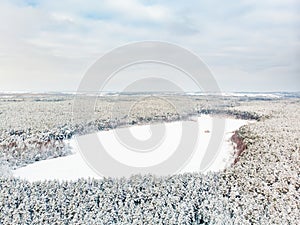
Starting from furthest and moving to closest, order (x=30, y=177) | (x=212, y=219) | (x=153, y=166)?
(x=153, y=166), (x=30, y=177), (x=212, y=219)

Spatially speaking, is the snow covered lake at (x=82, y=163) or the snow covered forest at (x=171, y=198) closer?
the snow covered forest at (x=171, y=198)

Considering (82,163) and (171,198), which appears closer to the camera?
(171,198)

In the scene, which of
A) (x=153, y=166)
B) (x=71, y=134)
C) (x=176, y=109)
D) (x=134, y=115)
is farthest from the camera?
(x=176, y=109)

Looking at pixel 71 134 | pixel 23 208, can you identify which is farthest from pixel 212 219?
pixel 71 134

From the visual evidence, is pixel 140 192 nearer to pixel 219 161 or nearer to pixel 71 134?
pixel 219 161

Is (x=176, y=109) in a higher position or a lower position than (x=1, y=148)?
higher

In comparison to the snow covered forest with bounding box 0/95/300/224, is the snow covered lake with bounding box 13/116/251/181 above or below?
below

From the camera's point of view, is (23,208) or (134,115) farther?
(134,115)

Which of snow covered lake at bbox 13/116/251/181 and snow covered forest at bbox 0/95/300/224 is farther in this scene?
snow covered lake at bbox 13/116/251/181

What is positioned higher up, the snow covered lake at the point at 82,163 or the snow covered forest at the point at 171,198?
the snow covered forest at the point at 171,198

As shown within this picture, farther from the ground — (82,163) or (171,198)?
(171,198)

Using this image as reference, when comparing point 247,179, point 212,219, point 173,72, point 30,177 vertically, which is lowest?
point 30,177
